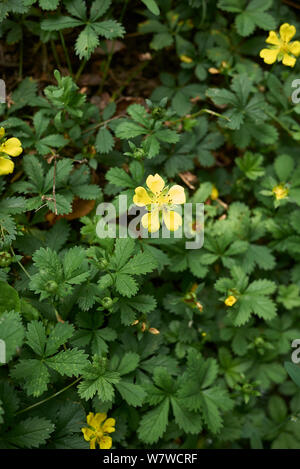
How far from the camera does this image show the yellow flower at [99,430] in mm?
2281

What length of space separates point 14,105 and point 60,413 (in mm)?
1900

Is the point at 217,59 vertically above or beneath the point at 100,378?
above

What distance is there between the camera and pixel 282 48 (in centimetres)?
271

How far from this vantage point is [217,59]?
3.04m

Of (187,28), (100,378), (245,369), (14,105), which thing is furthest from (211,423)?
(187,28)

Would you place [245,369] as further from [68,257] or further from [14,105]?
[14,105]

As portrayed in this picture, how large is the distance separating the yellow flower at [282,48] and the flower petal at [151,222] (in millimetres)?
1271

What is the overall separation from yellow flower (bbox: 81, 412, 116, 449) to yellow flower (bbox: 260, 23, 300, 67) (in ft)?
7.71

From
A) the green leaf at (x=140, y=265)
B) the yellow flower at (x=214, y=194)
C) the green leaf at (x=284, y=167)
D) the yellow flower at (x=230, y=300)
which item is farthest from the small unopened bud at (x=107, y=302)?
the green leaf at (x=284, y=167)

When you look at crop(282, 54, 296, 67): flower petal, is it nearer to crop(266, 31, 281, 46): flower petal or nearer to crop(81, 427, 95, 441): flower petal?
crop(266, 31, 281, 46): flower petal

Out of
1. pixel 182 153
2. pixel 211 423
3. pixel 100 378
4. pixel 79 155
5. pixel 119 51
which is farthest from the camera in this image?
pixel 119 51

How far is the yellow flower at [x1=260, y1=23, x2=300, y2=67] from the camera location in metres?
2.67

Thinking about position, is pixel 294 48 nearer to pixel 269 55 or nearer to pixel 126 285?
pixel 269 55

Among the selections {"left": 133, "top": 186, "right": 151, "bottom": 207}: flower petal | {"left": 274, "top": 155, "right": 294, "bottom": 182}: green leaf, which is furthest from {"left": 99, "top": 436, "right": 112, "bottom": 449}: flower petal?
{"left": 274, "top": 155, "right": 294, "bottom": 182}: green leaf
